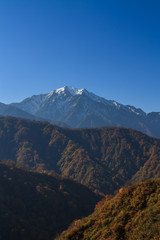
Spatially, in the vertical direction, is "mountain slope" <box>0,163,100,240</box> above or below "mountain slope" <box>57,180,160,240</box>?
below

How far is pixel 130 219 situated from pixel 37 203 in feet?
259

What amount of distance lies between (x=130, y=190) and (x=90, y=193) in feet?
300

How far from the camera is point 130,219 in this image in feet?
118

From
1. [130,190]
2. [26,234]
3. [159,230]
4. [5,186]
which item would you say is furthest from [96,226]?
[5,186]

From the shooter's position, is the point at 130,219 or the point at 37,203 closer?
the point at 130,219

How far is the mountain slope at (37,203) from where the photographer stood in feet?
251

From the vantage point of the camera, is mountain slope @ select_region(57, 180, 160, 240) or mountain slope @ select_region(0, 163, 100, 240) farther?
mountain slope @ select_region(0, 163, 100, 240)

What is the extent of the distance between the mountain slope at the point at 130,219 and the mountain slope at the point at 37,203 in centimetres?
4203

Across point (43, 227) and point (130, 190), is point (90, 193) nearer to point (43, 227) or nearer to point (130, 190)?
point (43, 227)

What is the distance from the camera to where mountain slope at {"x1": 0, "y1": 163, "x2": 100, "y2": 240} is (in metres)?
76.6

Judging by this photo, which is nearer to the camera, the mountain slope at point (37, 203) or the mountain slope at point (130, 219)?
the mountain slope at point (130, 219)

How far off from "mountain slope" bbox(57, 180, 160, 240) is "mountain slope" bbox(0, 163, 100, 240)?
42025 mm

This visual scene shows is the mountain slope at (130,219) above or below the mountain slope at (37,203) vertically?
above

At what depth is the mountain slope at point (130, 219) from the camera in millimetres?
31723
